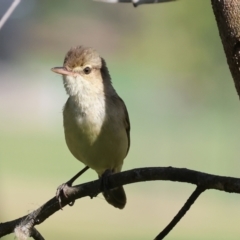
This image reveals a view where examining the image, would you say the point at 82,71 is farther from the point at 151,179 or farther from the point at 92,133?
the point at 151,179

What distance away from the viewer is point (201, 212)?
12055 millimetres

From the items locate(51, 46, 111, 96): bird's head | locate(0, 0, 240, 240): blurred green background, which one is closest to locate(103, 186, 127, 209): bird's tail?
locate(51, 46, 111, 96): bird's head

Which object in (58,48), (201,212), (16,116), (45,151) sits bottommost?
(201,212)

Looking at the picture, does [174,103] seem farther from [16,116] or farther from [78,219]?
[78,219]

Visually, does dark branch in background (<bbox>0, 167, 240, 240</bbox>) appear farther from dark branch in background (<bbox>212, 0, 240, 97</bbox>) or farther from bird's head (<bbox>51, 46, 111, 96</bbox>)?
bird's head (<bbox>51, 46, 111, 96</bbox>)

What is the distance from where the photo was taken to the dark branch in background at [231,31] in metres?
1.79

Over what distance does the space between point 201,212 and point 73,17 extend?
20.0 ft

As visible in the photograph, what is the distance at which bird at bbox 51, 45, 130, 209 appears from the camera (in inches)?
130

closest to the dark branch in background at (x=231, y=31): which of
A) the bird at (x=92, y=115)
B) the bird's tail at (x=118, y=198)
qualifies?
the bird at (x=92, y=115)

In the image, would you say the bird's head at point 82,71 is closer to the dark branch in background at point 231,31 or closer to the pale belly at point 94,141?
the pale belly at point 94,141

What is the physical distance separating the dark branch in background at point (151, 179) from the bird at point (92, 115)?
2.46 ft

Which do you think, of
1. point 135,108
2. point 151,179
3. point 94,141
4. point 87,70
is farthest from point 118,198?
point 135,108

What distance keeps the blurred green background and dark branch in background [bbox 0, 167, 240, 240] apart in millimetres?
7093

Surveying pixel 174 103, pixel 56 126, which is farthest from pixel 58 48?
pixel 174 103
